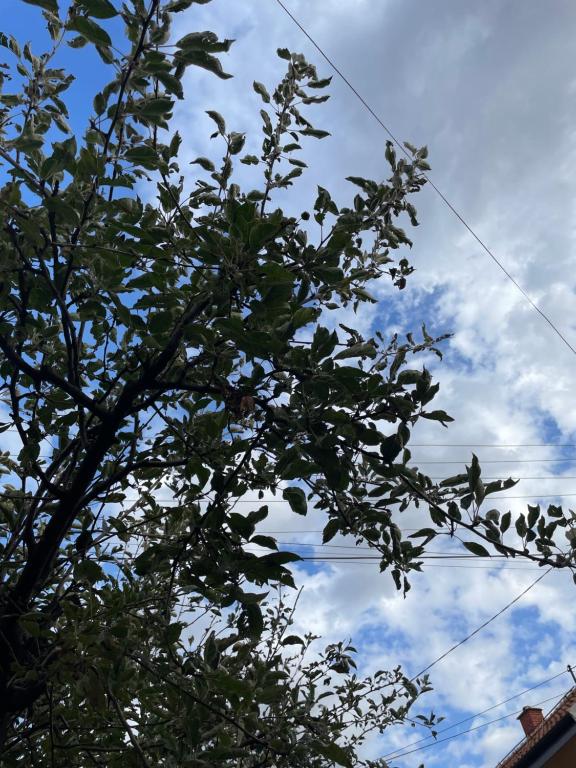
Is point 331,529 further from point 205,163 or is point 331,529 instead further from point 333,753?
point 205,163

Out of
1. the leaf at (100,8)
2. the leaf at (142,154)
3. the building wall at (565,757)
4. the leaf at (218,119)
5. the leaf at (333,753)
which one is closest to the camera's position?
the leaf at (100,8)

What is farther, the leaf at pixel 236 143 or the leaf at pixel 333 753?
the leaf at pixel 236 143

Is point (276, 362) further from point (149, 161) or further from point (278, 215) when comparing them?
point (149, 161)

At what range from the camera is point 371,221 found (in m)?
3.10

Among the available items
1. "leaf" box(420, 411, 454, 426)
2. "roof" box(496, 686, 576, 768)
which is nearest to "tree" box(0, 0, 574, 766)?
"leaf" box(420, 411, 454, 426)

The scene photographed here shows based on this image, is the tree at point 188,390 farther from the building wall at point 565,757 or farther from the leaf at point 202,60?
the building wall at point 565,757

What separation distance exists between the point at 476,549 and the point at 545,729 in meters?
20.3

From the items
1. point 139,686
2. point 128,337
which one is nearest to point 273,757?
point 139,686

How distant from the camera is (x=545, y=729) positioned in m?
18.7

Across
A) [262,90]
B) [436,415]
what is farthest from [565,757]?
[262,90]

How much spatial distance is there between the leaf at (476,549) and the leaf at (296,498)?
609mm

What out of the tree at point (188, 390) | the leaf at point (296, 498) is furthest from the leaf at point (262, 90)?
the leaf at point (296, 498)

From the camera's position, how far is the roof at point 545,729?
17672 millimetres

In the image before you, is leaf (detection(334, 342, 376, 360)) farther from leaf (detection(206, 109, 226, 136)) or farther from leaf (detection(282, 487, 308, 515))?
leaf (detection(206, 109, 226, 136))
